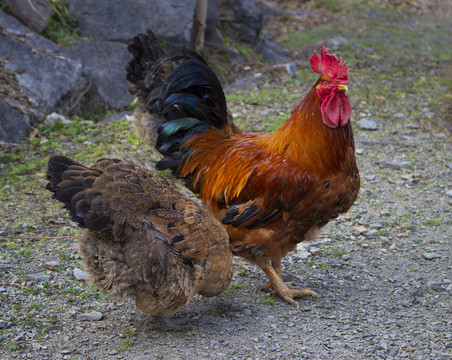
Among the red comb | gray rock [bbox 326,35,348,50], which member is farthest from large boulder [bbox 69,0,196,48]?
the red comb

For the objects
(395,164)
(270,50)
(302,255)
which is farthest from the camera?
(270,50)

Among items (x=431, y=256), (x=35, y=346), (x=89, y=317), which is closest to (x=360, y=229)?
(x=431, y=256)

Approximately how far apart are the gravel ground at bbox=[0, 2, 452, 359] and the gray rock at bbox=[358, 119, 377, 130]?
0.95 m

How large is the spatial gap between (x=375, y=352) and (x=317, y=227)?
1333 millimetres

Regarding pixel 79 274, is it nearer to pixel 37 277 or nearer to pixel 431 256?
pixel 37 277

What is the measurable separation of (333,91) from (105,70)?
21.1 feet

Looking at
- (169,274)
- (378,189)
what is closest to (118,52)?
(378,189)

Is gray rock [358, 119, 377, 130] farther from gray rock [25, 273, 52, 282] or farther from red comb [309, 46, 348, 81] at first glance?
gray rock [25, 273, 52, 282]

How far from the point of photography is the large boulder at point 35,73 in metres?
8.79

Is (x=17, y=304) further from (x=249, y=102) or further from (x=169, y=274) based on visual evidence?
(x=249, y=102)

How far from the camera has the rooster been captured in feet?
15.8

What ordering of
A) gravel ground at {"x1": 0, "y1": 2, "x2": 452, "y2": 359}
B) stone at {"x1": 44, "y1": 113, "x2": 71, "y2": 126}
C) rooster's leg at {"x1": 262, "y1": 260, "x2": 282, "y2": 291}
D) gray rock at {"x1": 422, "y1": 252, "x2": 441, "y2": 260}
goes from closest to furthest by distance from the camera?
gravel ground at {"x1": 0, "y1": 2, "x2": 452, "y2": 359} < rooster's leg at {"x1": 262, "y1": 260, "x2": 282, "y2": 291} < gray rock at {"x1": 422, "y1": 252, "x2": 441, "y2": 260} < stone at {"x1": 44, "y1": 113, "x2": 71, "y2": 126}

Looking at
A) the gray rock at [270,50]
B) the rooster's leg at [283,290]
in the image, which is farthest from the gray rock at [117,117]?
the rooster's leg at [283,290]

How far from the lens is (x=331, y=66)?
4832 mm
